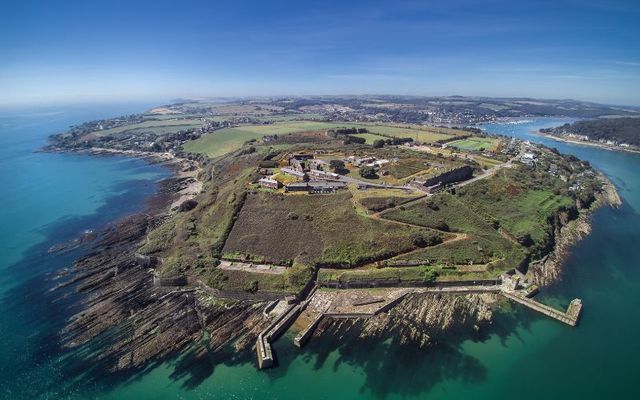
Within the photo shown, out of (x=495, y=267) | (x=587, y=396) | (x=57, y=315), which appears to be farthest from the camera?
(x=495, y=267)

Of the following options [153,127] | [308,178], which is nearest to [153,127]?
[153,127]

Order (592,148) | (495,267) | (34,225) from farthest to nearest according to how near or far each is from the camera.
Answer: (592,148)
(34,225)
(495,267)

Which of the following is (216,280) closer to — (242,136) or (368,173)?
(368,173)

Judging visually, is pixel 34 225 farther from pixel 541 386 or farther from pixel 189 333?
pixel 541 386

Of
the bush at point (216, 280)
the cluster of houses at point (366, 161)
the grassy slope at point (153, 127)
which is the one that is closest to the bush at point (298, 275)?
the bush at point (216, 280)

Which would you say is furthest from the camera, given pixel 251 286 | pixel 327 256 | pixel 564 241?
pixel 564 241

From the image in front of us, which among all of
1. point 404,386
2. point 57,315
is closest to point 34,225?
point 57,315

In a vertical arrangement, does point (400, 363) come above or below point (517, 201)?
below

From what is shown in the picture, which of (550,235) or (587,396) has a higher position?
(550,235)
